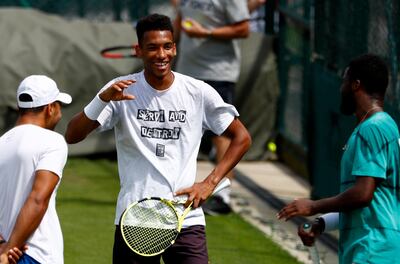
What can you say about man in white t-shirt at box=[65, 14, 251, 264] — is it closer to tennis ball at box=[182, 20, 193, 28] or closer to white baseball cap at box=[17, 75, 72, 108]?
white baseball cap at box=[17, 75, 72, 108]

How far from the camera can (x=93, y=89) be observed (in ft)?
41.7

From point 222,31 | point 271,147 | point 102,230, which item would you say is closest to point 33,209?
point 102,230

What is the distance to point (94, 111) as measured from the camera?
6.06 m

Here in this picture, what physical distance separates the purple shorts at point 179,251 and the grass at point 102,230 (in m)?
2.60

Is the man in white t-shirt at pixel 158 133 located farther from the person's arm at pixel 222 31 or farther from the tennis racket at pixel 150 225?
the person's arm at pixel 222 31

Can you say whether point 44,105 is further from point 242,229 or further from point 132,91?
point 242,229

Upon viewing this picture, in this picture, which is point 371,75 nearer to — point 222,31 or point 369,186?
point 369,186

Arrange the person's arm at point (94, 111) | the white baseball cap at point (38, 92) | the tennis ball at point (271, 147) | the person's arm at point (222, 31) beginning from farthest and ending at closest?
the tennis ball at point (271, 147) → the person's arm at point (222, 31) → the person's arm at point (94, 111) → the white baseball cap at point (38, 92)

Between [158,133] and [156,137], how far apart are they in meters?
0.02

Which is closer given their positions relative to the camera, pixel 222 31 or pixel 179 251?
pixel 179 251

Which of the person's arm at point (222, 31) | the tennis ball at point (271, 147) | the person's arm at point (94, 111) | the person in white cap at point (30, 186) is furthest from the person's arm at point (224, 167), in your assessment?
the tennis ball at point (271, 147)

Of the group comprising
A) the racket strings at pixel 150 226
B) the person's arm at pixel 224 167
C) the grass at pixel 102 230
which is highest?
the person's arm at pixel 224 167

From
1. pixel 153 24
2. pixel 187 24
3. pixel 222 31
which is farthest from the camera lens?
pixel 187 24

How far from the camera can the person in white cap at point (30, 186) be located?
5.52 m
